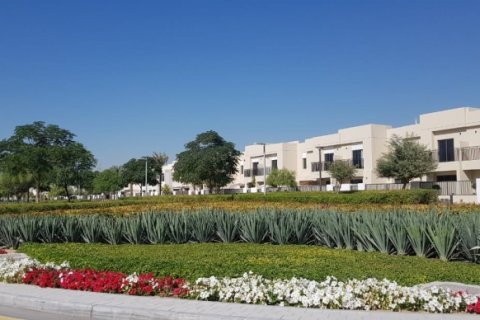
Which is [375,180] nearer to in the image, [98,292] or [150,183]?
[98,292]

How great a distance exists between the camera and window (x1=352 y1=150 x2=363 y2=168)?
51.9 metres

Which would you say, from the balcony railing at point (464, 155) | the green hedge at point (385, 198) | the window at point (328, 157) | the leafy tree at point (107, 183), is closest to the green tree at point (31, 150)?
the green hedge at point (385, 198)

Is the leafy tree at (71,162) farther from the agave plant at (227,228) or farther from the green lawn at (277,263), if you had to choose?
the green lawn at (277,263)

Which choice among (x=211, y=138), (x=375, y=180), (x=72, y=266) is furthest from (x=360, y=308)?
(x=211, y=138)

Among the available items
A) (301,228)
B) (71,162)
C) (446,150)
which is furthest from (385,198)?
(71,162)

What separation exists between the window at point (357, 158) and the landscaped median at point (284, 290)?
44834 mm

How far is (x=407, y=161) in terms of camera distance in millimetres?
40688

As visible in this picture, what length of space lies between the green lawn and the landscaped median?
464 mm

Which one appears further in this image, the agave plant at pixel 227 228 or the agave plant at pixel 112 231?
the agave plant at pixel 112 231

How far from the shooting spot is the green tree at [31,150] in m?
41.8

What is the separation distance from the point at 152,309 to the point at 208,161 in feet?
150

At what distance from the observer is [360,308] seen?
707 cm

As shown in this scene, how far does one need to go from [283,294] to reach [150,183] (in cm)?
9176

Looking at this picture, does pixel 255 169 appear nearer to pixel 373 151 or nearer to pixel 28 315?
pixel 373 151
